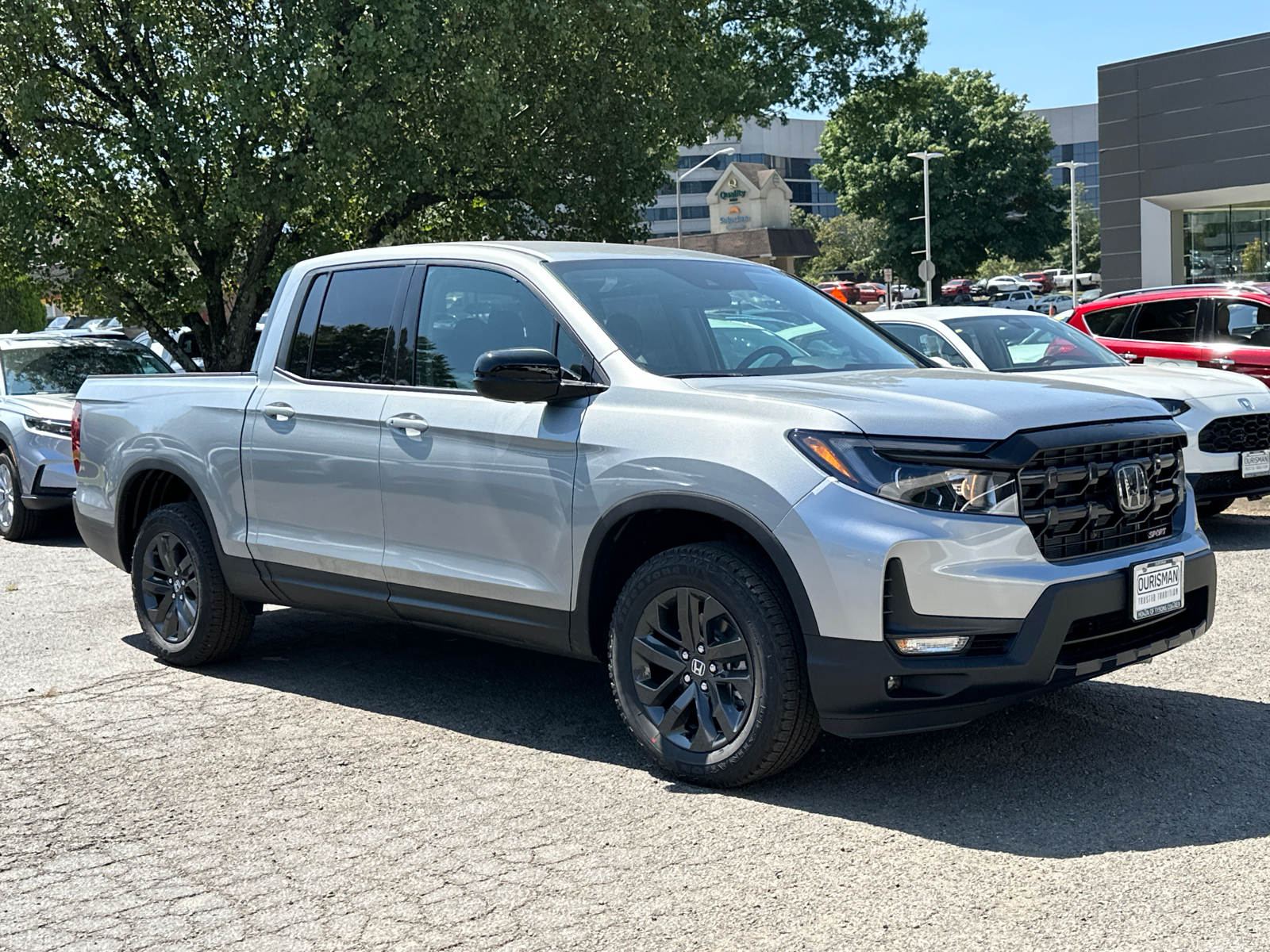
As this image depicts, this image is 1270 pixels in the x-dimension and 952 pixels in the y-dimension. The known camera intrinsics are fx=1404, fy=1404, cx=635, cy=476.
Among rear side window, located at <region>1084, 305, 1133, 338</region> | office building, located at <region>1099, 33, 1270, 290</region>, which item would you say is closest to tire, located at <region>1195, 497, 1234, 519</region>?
rear side window, located at <region>1084, 305, 1133, 338</region>

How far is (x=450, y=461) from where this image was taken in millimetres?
5309

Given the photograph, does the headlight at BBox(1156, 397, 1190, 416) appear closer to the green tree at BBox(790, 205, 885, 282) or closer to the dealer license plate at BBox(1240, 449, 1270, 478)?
the dealer license plate at BBox(1240, 449, 1270, 478)

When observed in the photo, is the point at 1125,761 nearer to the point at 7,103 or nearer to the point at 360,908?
the point at 360,908

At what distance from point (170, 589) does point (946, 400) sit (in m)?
4.07

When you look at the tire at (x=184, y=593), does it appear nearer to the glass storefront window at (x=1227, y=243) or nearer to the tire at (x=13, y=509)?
the tire at (x=13, y=509)

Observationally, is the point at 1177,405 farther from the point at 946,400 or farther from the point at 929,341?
the point at 946,400

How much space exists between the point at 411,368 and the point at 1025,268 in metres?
123

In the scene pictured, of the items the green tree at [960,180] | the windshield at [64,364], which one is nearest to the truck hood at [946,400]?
the windshield at [64,364]

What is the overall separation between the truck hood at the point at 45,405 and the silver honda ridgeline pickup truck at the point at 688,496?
543 cm

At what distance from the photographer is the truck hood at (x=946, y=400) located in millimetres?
4301

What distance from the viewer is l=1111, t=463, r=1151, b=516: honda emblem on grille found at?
4.52m

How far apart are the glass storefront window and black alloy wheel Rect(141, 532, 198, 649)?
31.9 m

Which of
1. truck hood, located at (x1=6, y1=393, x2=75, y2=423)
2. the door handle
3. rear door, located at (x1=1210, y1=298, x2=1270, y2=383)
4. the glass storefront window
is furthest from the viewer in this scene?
the glass storefront window

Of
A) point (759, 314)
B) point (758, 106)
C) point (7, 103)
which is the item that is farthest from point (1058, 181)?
point (759, 314)
